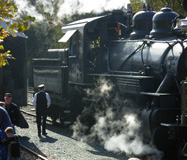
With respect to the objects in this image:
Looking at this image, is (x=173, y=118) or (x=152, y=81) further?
(x=152, y=81)

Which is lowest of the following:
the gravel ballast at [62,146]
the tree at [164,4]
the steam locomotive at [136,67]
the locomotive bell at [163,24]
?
the gravel ballast at [62,146]

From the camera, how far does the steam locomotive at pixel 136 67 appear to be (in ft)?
29.2

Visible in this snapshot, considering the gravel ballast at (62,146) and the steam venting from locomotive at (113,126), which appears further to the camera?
the steam venting from locomotive at (113,126)

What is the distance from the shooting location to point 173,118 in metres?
8.98

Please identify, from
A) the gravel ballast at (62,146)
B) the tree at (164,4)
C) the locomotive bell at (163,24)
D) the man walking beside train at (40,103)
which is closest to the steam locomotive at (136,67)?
the locomotive bell at (163,24)

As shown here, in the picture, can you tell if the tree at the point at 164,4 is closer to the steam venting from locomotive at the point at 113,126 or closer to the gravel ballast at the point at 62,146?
the steam venting from locomotive at the point at 113,126

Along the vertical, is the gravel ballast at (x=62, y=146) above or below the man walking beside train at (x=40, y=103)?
below

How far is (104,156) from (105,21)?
180 inches

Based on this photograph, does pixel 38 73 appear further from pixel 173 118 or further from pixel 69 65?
pixel 173 118

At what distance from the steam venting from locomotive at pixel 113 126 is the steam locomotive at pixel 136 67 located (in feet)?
0.90

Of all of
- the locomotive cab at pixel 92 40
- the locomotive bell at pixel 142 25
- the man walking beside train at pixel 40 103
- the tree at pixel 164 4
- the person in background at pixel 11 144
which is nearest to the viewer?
the person in background at pixel 11 144

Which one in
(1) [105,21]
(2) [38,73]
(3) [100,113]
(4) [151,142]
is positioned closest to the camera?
(4) [151,142]

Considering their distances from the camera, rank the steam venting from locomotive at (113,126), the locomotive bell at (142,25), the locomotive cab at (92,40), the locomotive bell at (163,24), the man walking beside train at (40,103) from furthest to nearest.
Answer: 1. the man walking beside train at (40,103)
2. the locomotive cab at (92,40)
3. the locomotive bell at (142,25)
4. the locomotive bell at (163,24)
5. the steam venting from locomotive at (113,126)

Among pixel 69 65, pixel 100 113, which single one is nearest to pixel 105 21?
pixel 69 65
